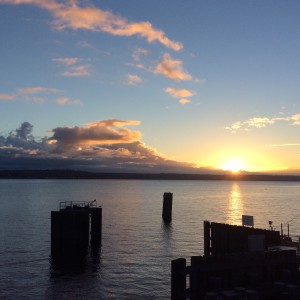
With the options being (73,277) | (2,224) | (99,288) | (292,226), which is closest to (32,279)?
(73,277)

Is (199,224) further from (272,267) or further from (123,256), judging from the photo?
(272,267)

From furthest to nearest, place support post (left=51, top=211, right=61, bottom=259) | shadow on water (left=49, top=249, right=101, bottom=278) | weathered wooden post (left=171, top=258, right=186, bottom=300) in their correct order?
support post (left=51, top=211, right=61, bottom=259) < shadow on water (left=49, top=249, right=101, bottom=278) < weathered wooden post (left=171, top=258, right=186, bottom=300)

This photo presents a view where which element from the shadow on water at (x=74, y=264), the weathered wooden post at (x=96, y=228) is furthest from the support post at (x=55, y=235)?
the weathered wooden post at (x=96, y=228)

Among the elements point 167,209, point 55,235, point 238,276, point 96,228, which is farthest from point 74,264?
point 167,209

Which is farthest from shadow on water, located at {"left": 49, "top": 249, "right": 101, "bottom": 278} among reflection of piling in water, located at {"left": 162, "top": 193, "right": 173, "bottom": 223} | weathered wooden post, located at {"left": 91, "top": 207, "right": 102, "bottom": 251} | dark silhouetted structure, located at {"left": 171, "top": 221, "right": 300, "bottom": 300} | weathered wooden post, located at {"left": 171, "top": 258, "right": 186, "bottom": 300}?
reflection of piling in water, located at {"left": 162, "top": 193, "right": 173, "bottom": 223}

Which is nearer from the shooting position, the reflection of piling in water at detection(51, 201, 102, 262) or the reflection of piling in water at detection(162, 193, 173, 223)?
the reflection of piling in water at detection(51, 201, 102, 262)

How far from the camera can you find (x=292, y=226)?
84750 mm

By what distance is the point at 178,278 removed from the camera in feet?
59.2

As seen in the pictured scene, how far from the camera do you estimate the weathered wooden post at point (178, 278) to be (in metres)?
18.0

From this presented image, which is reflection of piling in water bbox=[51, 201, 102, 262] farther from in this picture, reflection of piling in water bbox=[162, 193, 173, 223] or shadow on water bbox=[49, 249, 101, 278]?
reflection of piling in water bbox=[162, 193, 173, 223]

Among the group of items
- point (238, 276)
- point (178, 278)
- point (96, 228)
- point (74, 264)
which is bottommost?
point (74, 264)

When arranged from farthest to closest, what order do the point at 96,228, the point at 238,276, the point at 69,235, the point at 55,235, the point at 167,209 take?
the point at 167,209 < the point at 96,228 < the point at 69,235 < the point at 55,235 < the point at 238,276

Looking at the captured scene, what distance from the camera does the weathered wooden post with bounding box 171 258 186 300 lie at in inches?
709

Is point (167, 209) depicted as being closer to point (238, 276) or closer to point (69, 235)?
point (69, 235)
